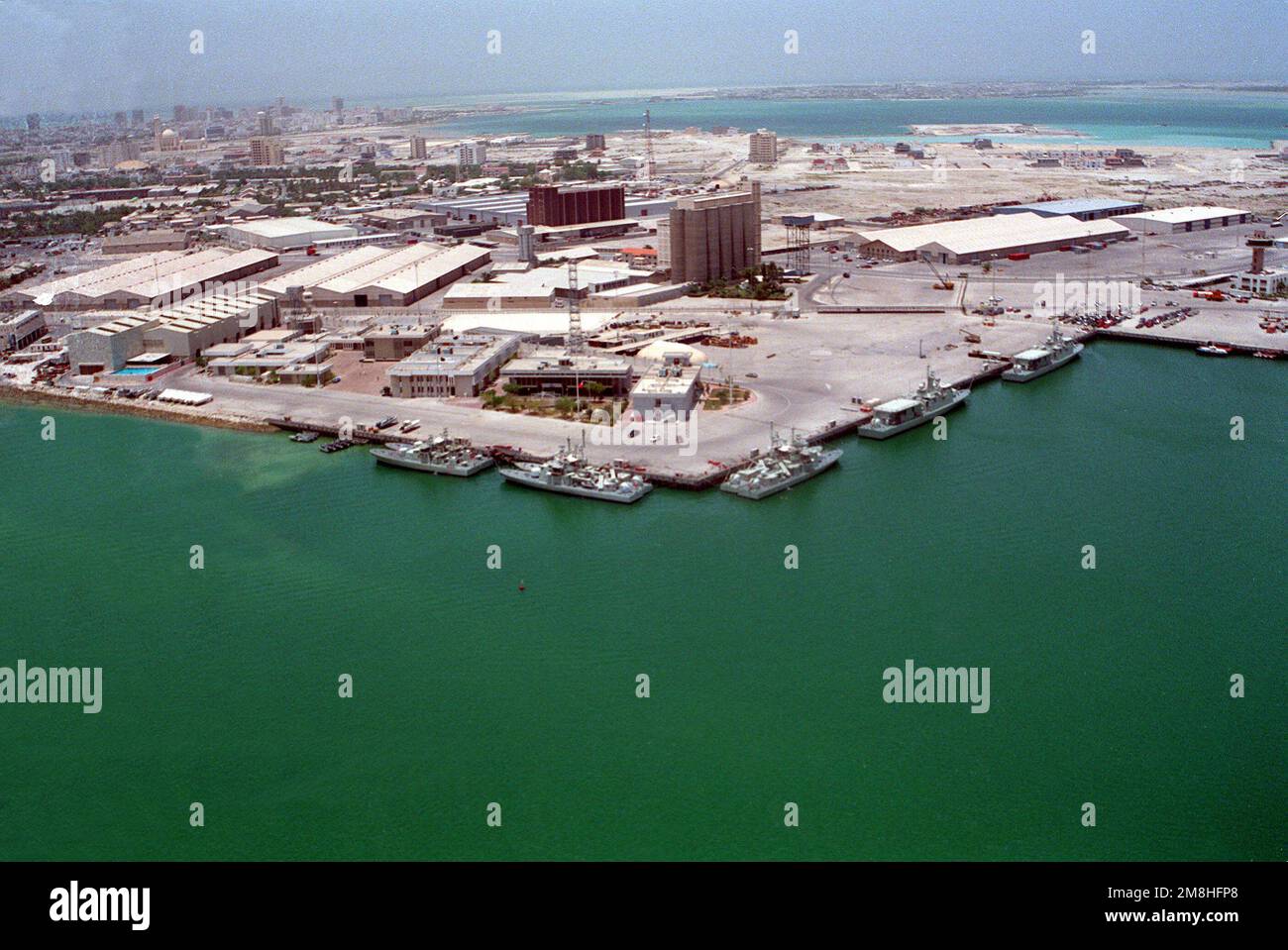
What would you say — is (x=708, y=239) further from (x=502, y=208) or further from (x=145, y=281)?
(x=502, y=208)

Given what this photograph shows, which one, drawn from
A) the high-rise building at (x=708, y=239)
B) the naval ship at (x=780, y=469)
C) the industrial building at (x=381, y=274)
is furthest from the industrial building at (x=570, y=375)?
the high-rise building at (x=708, y=239)

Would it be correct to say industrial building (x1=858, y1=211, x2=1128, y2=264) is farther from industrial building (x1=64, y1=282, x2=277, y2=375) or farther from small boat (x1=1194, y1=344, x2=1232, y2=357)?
industrial building (x1=64, y1=282, x2=277, y2=375)

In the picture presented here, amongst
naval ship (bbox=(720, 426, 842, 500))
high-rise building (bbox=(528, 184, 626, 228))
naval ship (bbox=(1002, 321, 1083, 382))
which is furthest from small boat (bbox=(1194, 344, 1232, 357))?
high-rise building (bbox=(528, 184, 626, 228))

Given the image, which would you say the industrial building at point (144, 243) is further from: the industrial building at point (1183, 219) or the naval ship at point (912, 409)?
the industrial building at point (1183, 219)

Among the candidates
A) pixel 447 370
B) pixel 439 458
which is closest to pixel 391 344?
pixel 447 370

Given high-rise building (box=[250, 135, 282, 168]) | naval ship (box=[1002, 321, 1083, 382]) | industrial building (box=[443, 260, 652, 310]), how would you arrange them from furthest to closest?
high-rise building (box=[250, 135, 282, 168]), industrial building (box=[443, 260, 652, 310]), naval ship (box=[1002, 321, 1083, 382])
